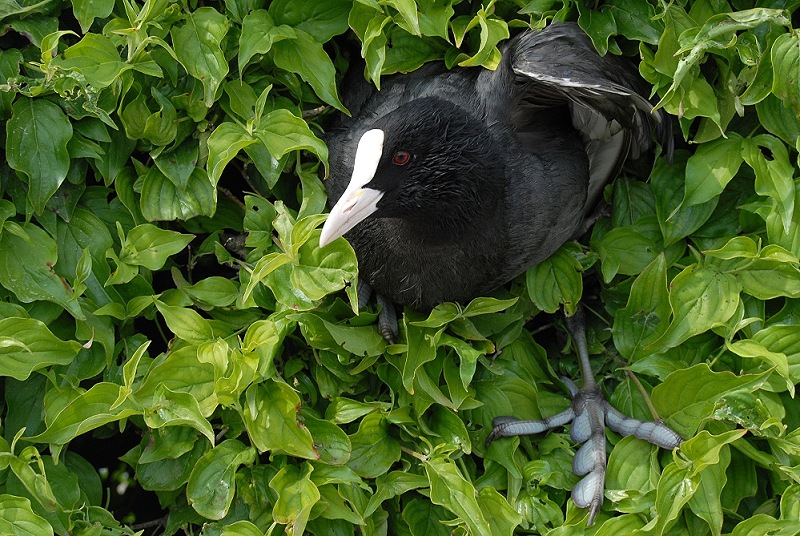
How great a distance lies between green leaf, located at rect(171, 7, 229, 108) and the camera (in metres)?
2.01

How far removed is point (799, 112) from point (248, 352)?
139 cm

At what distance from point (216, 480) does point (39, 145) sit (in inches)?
34.6

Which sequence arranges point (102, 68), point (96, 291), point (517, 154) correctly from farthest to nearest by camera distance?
point (517, 154)
point (96, 291)
point (102, 68)

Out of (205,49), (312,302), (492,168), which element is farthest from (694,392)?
(205,49)

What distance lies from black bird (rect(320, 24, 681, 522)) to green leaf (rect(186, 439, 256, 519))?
59cm

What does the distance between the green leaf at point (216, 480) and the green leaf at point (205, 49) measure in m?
0.82

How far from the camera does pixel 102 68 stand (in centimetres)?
192

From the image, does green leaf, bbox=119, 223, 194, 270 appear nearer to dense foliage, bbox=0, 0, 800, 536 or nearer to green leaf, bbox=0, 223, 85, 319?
dense foliage, bbox=0, 0, 800, 536

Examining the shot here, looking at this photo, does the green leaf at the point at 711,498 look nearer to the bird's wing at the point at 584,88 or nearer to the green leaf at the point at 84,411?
the bird's wing at the point at 584,88

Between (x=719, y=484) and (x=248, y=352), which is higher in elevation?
(x=248, y=352)

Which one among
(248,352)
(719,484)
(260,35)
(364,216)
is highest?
(260,35)

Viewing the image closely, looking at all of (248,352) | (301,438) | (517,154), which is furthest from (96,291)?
(517,154)

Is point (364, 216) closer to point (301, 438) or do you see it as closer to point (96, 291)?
point (301, 438)

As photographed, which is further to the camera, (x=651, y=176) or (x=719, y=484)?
(x=651, y=176)
